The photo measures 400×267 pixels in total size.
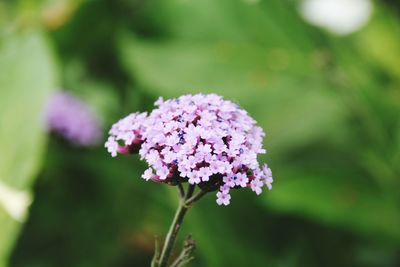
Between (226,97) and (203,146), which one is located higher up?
(226,97)

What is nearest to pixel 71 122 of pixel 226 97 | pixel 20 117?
pixel 20 117

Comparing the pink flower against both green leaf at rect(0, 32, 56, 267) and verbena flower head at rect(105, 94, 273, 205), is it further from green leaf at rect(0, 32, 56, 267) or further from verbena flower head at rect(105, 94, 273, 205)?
green leaf at rect(0, 32, 56, 267)

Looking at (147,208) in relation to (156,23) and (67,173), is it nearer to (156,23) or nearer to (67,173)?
(67,173)

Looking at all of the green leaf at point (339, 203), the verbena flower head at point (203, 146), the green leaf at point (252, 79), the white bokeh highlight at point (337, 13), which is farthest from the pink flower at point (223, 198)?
the white bokeh highlight at point (337, 13)


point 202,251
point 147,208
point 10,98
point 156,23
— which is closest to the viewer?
point 10,98

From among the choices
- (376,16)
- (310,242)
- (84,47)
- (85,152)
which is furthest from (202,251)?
(376,16)

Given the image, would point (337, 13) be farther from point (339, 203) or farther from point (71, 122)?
point (71, 122)

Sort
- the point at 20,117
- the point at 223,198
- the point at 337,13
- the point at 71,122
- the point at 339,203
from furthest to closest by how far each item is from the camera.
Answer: the point at 337,13
the point at 71,122
the point at 339,203
the point at 20,117
the point at 223,198
